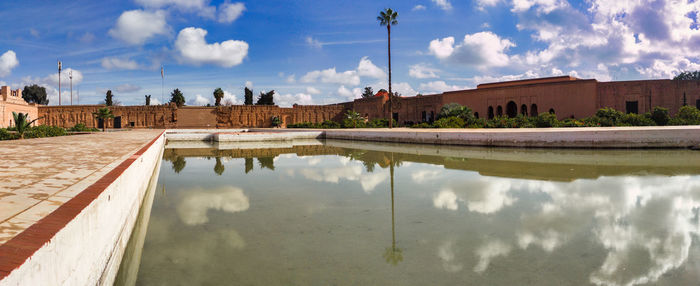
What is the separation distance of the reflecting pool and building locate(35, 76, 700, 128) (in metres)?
20.2

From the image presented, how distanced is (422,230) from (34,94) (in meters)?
76.5

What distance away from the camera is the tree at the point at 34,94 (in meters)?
60.0

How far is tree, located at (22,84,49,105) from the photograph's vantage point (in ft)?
197

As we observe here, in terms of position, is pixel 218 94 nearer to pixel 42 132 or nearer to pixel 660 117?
pixel 42 132

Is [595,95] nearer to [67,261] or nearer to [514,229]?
[514,229]

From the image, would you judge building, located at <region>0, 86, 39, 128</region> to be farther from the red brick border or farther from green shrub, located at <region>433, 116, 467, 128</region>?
the red brick border

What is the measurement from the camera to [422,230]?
4664mm

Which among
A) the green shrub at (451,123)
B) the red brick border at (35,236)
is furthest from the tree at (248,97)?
the red brick border at (35,236)

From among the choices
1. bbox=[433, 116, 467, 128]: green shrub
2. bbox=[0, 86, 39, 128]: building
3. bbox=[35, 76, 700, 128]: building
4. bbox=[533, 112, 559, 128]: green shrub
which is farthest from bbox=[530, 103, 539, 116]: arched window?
bbox=[0, 86, 39, 128]: building

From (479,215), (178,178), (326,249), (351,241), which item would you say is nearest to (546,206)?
(479,215)

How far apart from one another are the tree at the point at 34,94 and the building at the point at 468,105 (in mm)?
26658

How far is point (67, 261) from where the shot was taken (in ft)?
7.30

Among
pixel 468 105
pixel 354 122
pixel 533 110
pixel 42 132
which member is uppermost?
pixel 468 105

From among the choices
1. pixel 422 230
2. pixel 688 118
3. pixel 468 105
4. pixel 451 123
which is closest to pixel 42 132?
pixel 422 230
